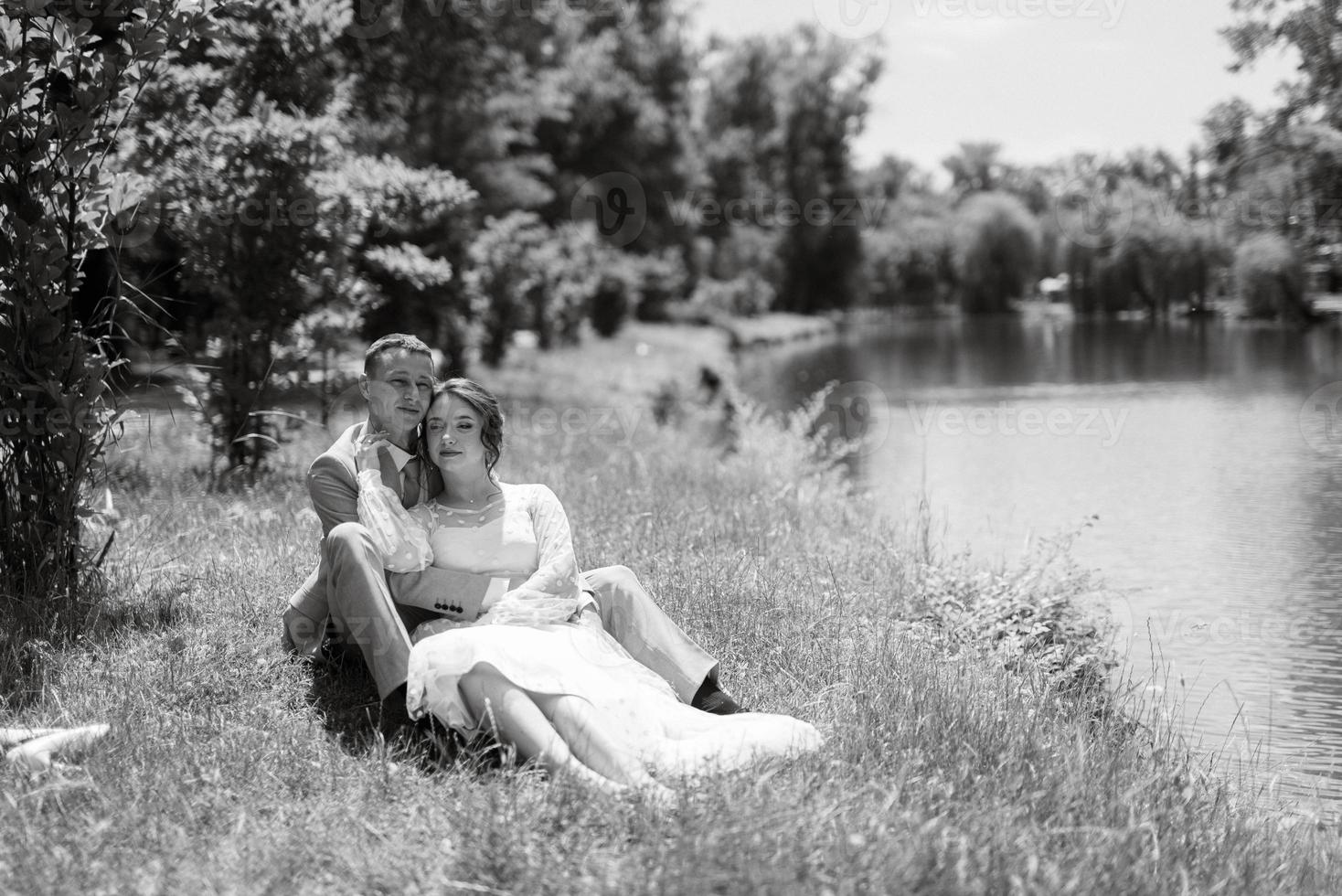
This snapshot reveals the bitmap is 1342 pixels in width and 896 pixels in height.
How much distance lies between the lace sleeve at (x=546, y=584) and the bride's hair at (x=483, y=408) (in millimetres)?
259

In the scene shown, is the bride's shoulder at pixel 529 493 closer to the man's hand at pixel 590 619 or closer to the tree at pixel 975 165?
the man's hand at pixel 590 619

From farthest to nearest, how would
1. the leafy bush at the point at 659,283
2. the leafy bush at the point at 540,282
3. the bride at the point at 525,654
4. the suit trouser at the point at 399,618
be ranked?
the leafy bush at the point at 659,283
the leafy bush at the point at 540,282
the suit trouser at the point at 399,618
the bride at the point at 525,654

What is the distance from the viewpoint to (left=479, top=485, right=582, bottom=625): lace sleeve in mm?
4551

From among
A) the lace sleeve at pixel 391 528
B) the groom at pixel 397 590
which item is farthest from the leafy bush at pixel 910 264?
the lace sleeve at pixel 391 528

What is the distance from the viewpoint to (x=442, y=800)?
3.92 metres

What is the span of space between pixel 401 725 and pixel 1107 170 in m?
48.6

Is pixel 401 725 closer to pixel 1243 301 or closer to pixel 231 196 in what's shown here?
pixel 231 196

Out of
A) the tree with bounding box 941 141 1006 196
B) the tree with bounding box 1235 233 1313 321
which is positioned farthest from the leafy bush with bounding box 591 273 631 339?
the tree with bounding box 941 141 1006 196

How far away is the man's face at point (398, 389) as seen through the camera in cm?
495

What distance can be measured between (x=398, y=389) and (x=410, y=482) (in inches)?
15.0

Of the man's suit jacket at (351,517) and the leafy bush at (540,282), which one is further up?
the leafy bush at (540,282)

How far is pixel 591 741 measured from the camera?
4020mm

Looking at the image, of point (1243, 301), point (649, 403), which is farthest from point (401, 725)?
point (1243, 301)

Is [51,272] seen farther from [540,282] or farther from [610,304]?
[610,304]
